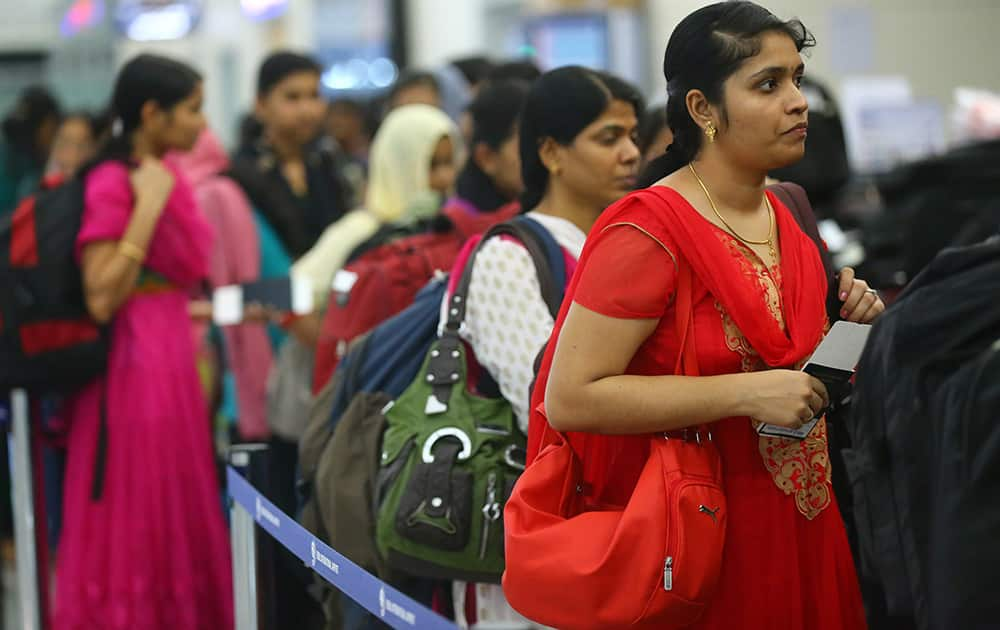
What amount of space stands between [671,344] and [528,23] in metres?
7.52

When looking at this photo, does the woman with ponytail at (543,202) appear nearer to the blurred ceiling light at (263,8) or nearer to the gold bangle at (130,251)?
the gold bangle at (130,251)

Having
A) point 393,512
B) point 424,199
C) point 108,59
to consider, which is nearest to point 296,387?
point 424,199

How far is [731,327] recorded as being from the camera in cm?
229

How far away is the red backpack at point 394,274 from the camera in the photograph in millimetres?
3955

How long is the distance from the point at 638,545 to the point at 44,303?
2809 millimetres

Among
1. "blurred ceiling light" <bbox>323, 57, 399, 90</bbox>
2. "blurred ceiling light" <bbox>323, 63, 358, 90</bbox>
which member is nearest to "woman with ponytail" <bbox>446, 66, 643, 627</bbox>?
"blurred ceiling light" <bbox>323, 57, 399, 90</bbox>

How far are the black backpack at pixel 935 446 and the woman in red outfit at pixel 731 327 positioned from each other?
0.17 metres

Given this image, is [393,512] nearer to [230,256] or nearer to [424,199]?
[424,199]

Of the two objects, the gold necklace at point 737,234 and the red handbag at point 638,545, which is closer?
the red handbag at point 638,545

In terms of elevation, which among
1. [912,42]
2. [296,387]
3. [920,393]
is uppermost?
[912,42]

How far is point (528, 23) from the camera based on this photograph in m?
9.57

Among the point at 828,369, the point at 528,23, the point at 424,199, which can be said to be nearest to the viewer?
the point at 828,369

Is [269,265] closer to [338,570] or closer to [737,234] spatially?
[338,570]

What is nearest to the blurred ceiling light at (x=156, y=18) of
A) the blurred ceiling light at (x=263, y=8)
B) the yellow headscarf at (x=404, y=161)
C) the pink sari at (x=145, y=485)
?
the blurred ceiling light at (x=263, y=8)
